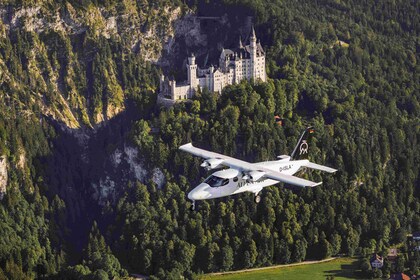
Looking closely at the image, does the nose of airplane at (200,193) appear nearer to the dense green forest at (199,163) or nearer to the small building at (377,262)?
the dense green forest at (199,163)

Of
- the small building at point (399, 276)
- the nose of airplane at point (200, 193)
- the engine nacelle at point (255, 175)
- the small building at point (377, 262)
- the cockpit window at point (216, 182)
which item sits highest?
the engine nacelle at point (255, 175)

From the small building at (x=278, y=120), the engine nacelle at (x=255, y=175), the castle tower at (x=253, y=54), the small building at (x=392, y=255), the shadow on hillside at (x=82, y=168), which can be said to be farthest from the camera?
the castle tower at (x=253, y=54)

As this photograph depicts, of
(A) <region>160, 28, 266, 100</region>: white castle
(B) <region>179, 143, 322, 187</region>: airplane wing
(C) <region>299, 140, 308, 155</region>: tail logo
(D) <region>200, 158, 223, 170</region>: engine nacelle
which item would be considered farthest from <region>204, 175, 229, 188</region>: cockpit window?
(A) <region>160, 28, 266, 100</region>: white castle

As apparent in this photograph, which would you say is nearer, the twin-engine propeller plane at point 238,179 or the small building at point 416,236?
the twin-engine propeller plane at point 238,179


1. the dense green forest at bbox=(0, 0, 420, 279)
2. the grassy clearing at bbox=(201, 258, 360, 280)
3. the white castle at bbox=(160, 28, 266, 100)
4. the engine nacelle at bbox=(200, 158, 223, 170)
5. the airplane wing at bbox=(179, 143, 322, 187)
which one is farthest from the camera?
the white castle at bbox=(160, 28, 266, 100)

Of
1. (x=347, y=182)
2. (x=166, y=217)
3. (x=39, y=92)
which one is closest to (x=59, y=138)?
(x=39, y=92)

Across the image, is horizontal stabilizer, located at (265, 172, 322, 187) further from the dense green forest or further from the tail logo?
the dense green forest

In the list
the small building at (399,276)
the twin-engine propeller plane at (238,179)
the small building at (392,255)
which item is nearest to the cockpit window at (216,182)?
the twin-engine propeller plane at (238,179)
